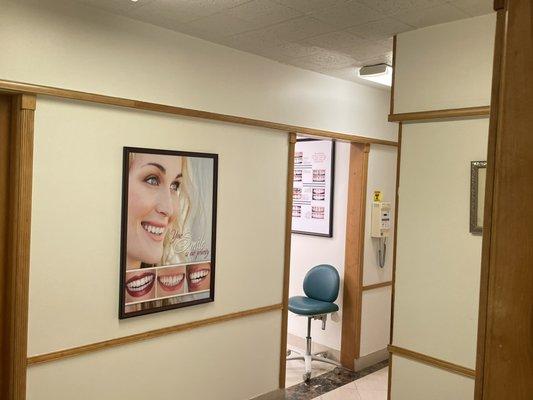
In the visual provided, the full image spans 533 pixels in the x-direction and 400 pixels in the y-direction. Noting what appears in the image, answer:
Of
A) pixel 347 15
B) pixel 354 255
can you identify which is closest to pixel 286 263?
pixel 354 255

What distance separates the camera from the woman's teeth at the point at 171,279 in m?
2.92

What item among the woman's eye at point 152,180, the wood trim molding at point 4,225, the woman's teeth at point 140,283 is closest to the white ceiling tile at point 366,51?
the woman's eye at point 152,180

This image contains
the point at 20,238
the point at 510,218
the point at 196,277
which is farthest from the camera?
the point at 196,277

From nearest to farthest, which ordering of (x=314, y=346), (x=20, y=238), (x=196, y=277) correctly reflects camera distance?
1. (x=20, y=238)
2. (x=196, y=277)
3. (x=314, y=346)

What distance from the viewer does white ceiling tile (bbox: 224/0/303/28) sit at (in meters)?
2.41

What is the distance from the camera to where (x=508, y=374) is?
63cm

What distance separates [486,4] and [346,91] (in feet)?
5.99

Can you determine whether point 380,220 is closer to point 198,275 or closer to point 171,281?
point 198,275

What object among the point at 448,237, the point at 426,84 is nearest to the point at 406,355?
the point at 448,237

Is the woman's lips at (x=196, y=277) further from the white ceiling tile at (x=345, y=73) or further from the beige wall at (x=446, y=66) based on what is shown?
the white ceiling tile at (x=345, y=73)

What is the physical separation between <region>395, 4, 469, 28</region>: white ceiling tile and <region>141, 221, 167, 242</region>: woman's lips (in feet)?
6.01

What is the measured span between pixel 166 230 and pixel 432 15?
1976 mm

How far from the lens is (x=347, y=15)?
8.25 feet

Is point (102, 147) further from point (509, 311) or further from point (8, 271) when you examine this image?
point (509, 311)
